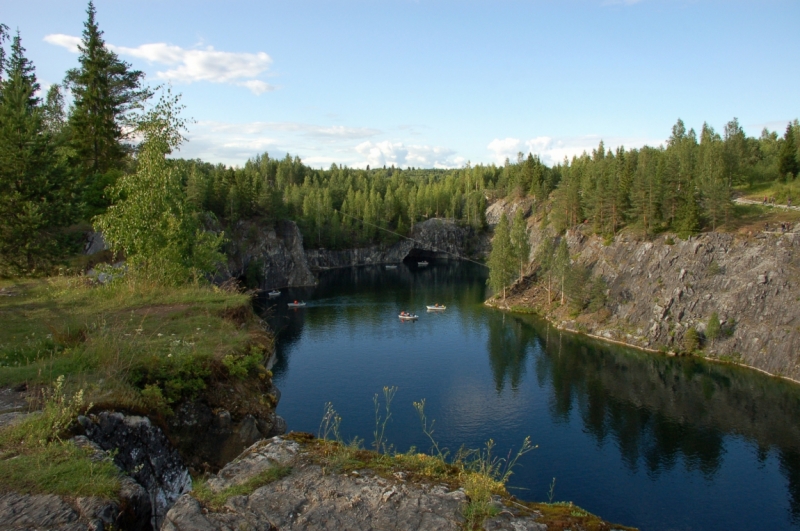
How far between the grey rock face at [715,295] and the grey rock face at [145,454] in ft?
165

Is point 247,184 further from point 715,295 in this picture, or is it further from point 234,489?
point 234,489

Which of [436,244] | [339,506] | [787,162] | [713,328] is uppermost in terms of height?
[787,162]

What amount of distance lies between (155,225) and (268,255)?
230 ft

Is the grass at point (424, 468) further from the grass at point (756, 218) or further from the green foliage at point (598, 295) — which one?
the grass at point (756, 218)

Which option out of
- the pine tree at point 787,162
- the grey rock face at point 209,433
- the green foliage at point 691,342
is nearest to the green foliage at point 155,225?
the grey rock face at point 209,433

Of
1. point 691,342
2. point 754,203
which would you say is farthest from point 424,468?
point 754,203

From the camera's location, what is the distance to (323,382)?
1606 inches

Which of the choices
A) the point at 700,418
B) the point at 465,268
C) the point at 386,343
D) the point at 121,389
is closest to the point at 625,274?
the point at 700,418

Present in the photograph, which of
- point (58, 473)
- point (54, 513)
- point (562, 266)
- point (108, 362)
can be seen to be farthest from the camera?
point (562, 266)

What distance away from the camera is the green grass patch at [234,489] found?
562cm

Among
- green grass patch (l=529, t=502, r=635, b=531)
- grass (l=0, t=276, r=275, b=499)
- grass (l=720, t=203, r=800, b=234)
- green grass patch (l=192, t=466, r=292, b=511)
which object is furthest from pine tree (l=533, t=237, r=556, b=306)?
green grass patch (l=192, t=466, r=292, b=511)

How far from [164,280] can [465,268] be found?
98.4 meters

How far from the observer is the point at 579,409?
37.9 m

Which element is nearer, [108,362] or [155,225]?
[108,362]
